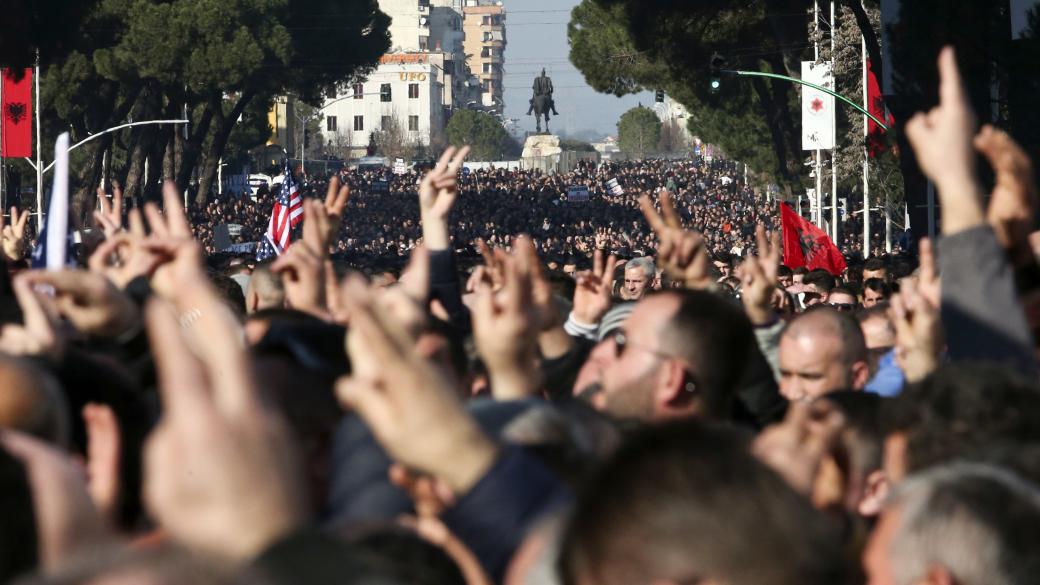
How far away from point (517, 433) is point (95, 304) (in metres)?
1.86

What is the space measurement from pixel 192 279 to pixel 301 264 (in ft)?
9.11

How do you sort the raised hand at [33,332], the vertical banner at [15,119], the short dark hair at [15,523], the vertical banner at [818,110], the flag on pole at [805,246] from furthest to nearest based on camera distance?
the vertical banner at [15,119] < the vertical banner at [818,110] < the flag on pole at [805,246] < the raised hand at [33,332] < the short dark hair at [15,523]

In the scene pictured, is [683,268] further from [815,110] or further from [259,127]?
[259,127]

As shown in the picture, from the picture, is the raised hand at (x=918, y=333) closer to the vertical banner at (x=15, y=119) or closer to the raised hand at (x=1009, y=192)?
the raised hand at (x=1009, y=192)

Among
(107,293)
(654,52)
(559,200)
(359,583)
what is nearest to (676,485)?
(359,583)

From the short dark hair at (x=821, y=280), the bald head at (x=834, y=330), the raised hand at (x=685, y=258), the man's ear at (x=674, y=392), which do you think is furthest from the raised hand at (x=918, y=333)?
the short dark hair at (x=821, y=280)

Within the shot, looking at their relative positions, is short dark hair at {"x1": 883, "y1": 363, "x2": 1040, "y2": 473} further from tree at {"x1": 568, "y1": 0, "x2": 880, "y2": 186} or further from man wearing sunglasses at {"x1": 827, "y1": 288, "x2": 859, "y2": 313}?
tree at {"x1": 568, "y1": 0, "x2": 880, "y2": 186}

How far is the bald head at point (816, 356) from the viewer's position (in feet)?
19.6

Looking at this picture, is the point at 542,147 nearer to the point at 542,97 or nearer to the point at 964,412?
the point at 542,97

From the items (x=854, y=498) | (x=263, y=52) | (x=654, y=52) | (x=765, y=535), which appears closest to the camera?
(x=765, y=535)

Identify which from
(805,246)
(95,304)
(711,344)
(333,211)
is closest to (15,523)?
(711,344)

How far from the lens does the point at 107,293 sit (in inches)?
200

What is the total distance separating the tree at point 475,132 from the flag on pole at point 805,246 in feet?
553

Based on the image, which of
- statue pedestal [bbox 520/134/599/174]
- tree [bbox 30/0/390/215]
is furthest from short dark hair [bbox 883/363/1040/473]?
statue pedestal [bbox 520/134/599/174]
